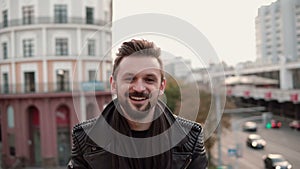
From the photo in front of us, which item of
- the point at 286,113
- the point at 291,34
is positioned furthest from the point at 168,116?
the point at 286,113

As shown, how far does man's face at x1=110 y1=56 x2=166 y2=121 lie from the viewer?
0.84 ft

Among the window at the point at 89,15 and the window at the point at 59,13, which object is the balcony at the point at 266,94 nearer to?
the window at the point at 89,15

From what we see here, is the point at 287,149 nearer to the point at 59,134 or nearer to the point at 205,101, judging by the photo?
the point at 59,134

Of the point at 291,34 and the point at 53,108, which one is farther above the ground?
the point at 291,34

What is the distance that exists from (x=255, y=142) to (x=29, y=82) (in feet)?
8.29

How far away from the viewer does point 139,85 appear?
10.1 inches

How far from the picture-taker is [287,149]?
3.30m

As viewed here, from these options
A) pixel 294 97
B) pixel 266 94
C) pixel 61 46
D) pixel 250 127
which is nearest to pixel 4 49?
pixel 61 46

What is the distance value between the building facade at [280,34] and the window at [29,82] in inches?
91.8

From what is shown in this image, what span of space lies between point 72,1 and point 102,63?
3406 millimetres

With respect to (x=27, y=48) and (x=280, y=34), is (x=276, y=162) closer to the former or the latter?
(x=280, y=34)

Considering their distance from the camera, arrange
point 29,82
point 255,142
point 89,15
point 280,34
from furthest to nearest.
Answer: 1. point 280,34
2. point 255,142
3. point 29,82
4. point 89,15

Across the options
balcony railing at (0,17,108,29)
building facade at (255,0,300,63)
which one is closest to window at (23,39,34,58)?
balcony railing at (0,17,108,29)

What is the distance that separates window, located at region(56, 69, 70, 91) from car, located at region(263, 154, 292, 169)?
201 cm
